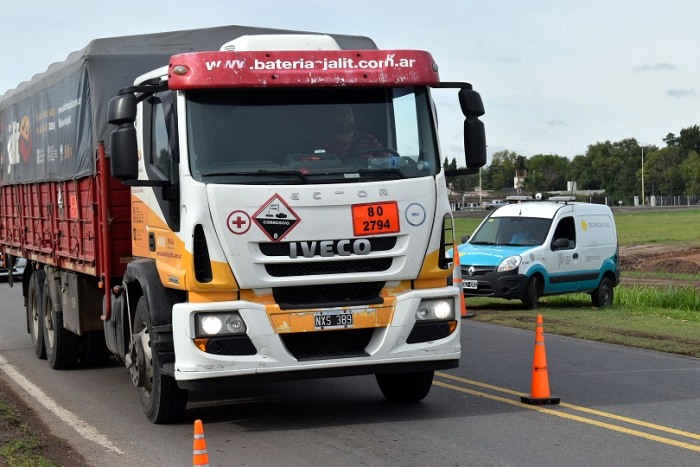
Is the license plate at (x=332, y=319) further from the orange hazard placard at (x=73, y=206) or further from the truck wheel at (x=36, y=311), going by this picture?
the truck wheel at (x=36, y=311)

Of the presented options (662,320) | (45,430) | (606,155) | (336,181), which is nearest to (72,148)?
(45,430)

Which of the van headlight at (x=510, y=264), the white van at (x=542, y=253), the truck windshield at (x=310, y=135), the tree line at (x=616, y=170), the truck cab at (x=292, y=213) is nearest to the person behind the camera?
the truck cab at (x=292, y=213)

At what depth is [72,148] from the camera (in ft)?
38.2

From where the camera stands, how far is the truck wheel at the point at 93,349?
13.2 meters

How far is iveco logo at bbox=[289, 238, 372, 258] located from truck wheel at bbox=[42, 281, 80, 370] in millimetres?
5450

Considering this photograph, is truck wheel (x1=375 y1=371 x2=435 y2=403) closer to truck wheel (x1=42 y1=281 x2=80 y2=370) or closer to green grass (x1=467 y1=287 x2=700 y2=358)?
truck wheel (x1=42 y1=281 x2=80 y2=370)

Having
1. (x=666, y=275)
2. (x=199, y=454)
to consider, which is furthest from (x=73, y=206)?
(x=666, y=275)

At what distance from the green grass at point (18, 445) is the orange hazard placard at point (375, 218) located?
2893mm

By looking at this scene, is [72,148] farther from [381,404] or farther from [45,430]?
[381,404]

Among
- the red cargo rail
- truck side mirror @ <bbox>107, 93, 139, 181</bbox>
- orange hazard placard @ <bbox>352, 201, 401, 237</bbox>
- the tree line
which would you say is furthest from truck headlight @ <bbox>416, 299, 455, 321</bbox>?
the tree line

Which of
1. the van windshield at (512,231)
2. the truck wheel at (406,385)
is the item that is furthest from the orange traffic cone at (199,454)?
the van windshield at (512,231)

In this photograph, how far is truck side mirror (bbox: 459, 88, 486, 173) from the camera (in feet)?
30.0

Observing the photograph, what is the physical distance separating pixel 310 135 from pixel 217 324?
167 centimetres

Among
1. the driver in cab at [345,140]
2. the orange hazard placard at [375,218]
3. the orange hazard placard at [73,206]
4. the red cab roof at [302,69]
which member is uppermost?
the red cab roof at [302,69]
